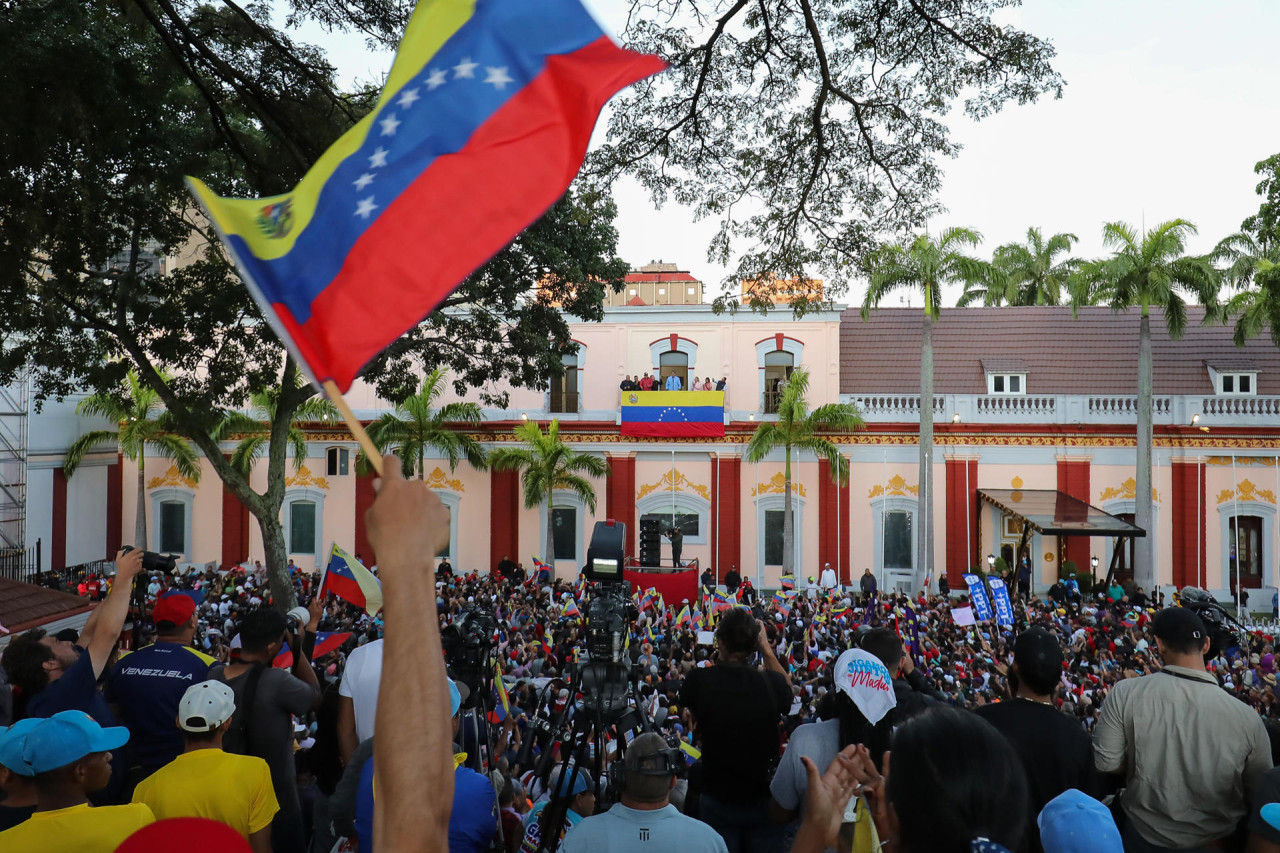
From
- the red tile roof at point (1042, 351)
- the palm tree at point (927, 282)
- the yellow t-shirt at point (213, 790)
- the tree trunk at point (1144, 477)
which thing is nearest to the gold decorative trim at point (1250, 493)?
the tree trunk at point (1144, 477)

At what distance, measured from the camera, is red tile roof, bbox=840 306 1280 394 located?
2520 centimetres

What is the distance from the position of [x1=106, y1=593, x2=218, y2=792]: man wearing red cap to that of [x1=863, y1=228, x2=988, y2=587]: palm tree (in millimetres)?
20782

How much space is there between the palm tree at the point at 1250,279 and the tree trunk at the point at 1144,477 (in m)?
2.01

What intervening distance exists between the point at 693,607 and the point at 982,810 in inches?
682

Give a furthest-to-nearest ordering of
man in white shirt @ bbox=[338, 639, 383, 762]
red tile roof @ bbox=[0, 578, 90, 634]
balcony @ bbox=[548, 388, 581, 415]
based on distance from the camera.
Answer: balcony @ bbox=[548, 388, 581, 415]
red tile roof @ bbox=[0, 578, 90, 634]
man in white shirt @ bbox=[338, 639, 383, 762]

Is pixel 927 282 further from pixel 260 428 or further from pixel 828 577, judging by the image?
pixel 260 428

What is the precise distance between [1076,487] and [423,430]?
17633 mm

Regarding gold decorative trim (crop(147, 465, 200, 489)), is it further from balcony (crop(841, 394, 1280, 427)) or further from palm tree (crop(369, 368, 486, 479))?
balcony (crop(841, 394, 1280, 427))

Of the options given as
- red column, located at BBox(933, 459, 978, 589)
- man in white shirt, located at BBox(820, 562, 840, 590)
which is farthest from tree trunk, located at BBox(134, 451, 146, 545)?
red column, located at BBox(933, 459, 978, 589)

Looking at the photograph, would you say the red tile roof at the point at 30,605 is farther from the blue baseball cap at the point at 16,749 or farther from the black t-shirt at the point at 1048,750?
the black t-shirt at the point at 1048,750

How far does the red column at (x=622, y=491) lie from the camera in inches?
1013

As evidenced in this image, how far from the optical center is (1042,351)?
26312mm

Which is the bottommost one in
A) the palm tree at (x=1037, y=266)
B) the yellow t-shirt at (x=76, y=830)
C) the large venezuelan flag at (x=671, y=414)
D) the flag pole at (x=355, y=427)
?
the yellow t-shirt at (x=76, y=830)

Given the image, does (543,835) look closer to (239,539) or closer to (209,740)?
(209,740)
